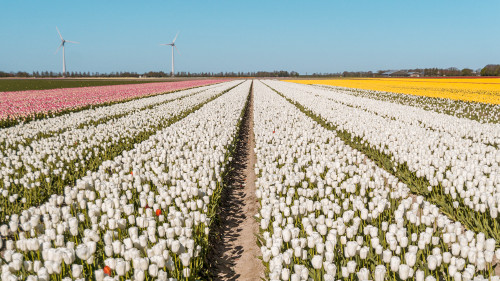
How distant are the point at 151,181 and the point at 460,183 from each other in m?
5.67

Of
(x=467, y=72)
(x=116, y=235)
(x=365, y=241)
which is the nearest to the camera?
(x=116, y=235)

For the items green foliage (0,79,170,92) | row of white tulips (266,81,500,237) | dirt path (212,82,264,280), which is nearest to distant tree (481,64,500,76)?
green foliage (0,79,170,92)

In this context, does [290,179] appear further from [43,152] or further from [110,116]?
[110,116]

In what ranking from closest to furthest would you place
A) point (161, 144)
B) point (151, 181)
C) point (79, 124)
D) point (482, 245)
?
point (482, 245)
point (151, 181)
point (161, 144)
point (79, 124)

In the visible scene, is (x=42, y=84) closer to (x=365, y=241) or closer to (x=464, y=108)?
(x=464, y=108)

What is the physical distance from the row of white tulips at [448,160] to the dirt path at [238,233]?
325 cm

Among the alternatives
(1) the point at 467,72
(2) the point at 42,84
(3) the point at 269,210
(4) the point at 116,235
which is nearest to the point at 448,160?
(3) the point at 269,210

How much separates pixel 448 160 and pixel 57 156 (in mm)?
9499

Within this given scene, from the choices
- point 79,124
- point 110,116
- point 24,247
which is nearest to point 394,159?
point 24,247

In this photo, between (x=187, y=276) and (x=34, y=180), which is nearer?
(x=187, y=276)

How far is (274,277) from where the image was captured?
3443 millimetres

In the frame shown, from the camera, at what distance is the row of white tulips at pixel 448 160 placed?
18.3ft

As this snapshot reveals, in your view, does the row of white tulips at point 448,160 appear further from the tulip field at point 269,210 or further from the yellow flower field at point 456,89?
the yellow flower field at point 456,89

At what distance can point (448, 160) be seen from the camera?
7695 mm
